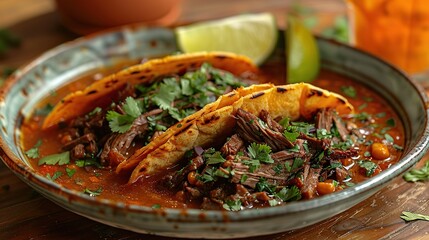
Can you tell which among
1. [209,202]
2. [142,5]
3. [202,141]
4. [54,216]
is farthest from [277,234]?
[142,5]

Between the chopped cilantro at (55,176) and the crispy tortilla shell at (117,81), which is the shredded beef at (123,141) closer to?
the chopped cilantro at (55,176)

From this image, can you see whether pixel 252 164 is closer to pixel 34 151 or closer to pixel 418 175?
pixel 418 175

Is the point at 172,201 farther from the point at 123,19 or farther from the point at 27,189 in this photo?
the point at 123,19

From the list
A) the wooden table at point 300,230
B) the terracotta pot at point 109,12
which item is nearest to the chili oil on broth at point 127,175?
the wooden table at point 300,230

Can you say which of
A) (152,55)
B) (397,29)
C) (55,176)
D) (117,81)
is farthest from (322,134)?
(152,55)

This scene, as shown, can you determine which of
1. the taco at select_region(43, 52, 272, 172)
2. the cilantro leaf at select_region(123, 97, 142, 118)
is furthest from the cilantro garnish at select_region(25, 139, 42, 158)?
the cilantro leaf at select_region(123, 97, 142, 118)

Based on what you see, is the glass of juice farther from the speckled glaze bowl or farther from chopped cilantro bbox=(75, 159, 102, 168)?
chopped cilantro bbox=(75, 159, 102, 168)
